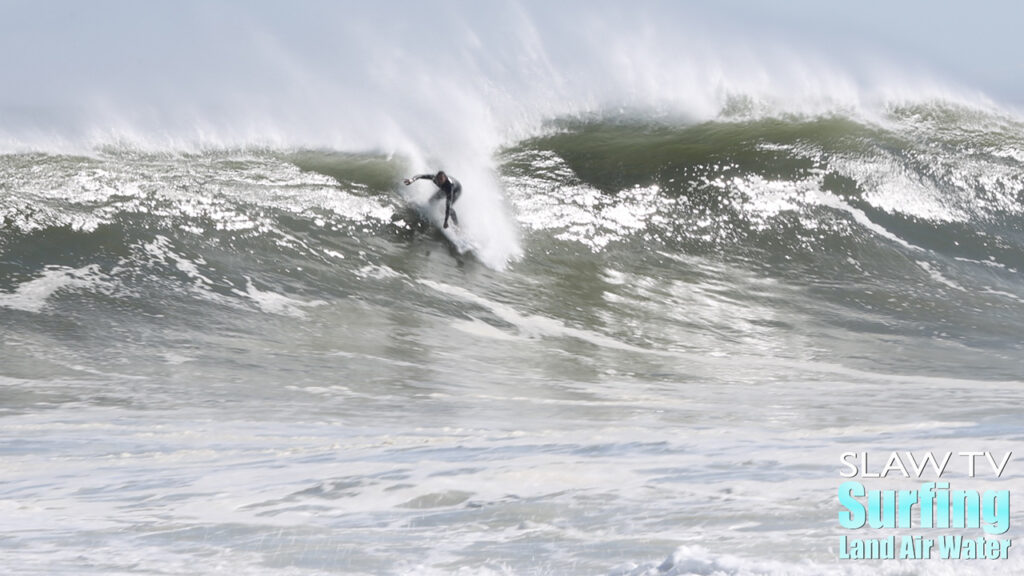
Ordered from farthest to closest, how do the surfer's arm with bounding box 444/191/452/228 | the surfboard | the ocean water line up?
1. the surfer's arm with bounding box 444/191/452/228
2. the surfboard
3. the ocean water

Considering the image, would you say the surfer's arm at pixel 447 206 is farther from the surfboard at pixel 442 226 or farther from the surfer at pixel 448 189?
the surfboard at pixel 442 226

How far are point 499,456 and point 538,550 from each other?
4.80 ft

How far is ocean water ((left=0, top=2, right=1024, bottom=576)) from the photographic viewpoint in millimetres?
3531

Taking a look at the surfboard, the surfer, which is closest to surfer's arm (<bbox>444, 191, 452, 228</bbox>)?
the surfer

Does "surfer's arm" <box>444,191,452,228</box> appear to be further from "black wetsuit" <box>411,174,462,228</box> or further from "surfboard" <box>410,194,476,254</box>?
"surfboard" <box>410,194,476,254</box>

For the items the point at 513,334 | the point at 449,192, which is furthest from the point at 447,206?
the point at 513,334

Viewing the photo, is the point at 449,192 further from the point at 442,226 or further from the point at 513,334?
the point at 513,334

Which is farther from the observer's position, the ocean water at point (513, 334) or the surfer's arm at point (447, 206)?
the surfer's arm at point (447, 206)

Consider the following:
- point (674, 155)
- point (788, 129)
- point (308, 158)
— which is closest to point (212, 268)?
point (308, 158)

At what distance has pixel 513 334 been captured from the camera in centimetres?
842

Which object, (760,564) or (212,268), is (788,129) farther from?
(760,564)

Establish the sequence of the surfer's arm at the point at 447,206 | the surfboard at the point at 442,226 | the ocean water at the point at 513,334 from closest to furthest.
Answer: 1. the ocean water at the point at 513,334
2. the surfboard at the point at 442,226
3. the surfer's arm at the point at 447,206

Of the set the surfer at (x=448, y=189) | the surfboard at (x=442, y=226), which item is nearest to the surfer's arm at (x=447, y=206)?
the surfer at (x=448, y=189)

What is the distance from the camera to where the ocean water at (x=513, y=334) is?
3.53 m
